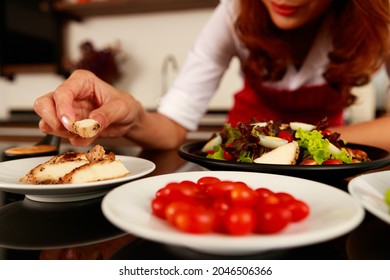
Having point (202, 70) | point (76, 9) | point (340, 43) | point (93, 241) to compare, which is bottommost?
point (93, 241)

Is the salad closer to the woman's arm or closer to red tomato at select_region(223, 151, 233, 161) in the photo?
red tomato at select_region(223, 151, 233, 161)

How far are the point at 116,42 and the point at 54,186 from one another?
2.89 metres

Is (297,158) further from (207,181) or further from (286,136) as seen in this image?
(207,181)

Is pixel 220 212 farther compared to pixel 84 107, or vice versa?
pixel 84 107

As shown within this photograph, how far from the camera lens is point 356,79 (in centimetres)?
150

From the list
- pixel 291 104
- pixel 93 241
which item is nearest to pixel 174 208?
pixel 93 241

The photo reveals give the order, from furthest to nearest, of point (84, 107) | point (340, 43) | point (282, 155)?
1. point (340, 43)
2. point (84, 107)
3. point (282, 155)

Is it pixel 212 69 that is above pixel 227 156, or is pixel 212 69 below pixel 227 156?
above

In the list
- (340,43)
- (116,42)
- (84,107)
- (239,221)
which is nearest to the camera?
(239,221)

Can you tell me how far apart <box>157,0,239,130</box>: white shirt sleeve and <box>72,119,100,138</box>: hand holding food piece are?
31.1 inches

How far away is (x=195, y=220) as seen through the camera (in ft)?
1.32

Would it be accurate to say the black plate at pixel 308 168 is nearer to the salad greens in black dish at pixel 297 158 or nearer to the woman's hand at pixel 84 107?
the salad greens in black dish at pixel 297 158
